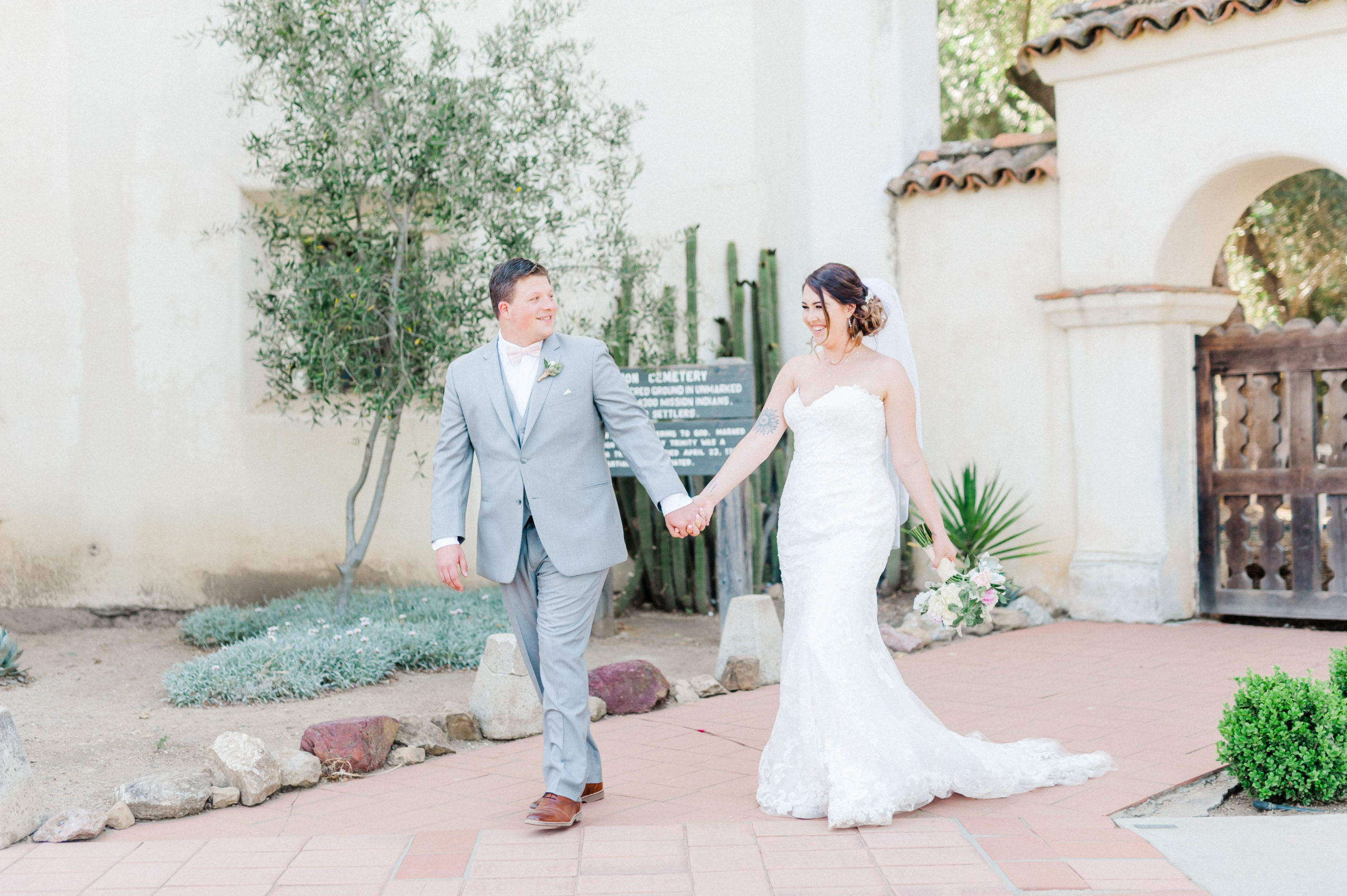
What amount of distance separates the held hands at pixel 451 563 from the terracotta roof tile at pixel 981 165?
5915mm

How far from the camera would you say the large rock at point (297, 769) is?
4781 mm

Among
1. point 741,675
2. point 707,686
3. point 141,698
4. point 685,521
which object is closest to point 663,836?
point 685,521

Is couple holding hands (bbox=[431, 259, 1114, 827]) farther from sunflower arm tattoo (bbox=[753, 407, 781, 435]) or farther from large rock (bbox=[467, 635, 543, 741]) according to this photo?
large rock (bbox=[467, 635, 543, 741])

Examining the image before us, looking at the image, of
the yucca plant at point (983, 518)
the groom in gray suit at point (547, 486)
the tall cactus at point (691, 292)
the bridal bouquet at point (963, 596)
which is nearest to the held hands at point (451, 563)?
the groom in gray suit at point (547, 486)

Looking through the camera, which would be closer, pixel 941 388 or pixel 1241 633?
pixel 1241 633

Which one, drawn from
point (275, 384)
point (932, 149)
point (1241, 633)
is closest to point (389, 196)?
point (275, 384)

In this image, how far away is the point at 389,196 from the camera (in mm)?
7625

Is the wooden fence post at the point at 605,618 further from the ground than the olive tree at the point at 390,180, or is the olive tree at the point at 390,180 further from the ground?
the olive tree at the point at 390,180

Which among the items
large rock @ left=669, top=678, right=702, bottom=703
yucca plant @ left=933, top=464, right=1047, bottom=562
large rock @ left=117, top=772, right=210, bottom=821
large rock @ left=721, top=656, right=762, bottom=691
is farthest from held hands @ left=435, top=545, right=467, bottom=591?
yucca plant @ left=933, top=464, right=1047, bottom=562

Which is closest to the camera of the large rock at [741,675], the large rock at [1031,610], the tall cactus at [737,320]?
the large rock at [741,675]

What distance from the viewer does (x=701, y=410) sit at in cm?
759

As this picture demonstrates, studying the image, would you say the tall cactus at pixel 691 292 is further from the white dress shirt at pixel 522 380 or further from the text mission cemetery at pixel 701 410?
the white dress shirt at pixel 522 380

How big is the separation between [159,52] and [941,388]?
632cm

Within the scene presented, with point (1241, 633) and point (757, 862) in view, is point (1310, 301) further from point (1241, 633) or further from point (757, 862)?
point (757, 862)
